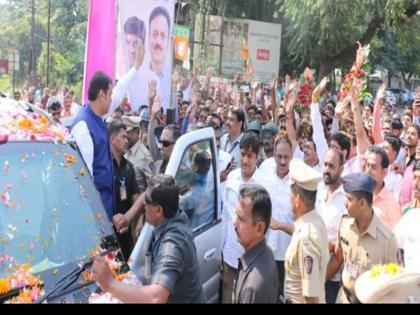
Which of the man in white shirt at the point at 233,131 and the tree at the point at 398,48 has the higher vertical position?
the tree at the point at 398,48

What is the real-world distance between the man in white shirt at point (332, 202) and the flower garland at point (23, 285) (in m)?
2.25

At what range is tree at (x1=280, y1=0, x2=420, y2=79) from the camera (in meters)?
18.6

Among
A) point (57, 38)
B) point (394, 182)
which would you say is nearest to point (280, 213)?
point (394, 182)

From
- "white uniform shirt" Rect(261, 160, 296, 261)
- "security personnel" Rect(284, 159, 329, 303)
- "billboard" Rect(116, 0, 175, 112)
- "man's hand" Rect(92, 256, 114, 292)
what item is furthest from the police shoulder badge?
"billboard" Rect(116, 0, 175, 112)

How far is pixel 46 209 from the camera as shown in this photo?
3652 millimetres

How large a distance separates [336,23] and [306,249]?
17.1 m

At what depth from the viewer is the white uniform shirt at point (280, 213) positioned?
5465mm

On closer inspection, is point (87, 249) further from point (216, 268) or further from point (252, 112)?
point (252, 112)

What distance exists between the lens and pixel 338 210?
16.5 feet

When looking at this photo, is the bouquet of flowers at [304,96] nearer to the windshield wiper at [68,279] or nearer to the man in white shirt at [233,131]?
the man in white shirt at [233,131]

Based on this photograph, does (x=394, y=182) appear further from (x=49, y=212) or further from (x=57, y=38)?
(x=57, y=38)

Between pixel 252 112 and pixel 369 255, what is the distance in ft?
25.1

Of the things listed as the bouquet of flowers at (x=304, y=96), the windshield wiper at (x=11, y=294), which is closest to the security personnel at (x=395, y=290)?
the windshield wiper at (x=11, y=294)
